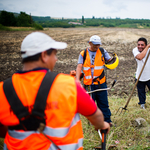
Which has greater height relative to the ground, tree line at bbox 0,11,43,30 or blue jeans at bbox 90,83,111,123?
tree line at bbox 0,11,43,30

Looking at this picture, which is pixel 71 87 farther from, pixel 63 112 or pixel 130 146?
pixel 130 146

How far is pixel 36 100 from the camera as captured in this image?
0.99 meters

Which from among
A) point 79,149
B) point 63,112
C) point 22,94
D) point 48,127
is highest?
point 22,94

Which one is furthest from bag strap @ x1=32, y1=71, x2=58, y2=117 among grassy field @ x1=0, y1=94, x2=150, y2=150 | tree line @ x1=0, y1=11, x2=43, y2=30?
tree line @ x1=0, y1=11, x2=43, y2=30

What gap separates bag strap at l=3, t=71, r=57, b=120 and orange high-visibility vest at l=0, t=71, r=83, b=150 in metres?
0.03

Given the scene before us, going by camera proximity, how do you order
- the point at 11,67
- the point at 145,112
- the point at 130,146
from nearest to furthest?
the point at 130,146 < the point at 145,112 < the point at 11,67

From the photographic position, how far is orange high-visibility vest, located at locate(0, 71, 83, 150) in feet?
3.30

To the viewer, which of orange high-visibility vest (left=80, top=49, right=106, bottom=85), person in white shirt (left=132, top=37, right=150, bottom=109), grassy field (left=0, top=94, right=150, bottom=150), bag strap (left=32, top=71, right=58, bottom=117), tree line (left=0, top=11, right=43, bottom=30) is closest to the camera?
bag strap (left=32, top=71, right=58, bottom=117)

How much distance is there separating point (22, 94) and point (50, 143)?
0.45m

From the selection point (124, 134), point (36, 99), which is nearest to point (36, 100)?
point (36, 99)

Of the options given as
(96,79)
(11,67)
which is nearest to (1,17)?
(11,67)

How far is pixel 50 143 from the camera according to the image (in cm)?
111

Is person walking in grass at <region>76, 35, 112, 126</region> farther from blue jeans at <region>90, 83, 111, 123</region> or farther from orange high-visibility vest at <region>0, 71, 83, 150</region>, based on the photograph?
orange high-visibility vest at <region>0, 71, 83, 150</region>

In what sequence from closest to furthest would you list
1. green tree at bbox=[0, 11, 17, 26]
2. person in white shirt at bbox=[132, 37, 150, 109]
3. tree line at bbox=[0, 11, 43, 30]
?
person in white shirt at bbox=[132, 37, 150, 109] < green tree at bbox=[0, 11, 17, 26] < tree line at bbox=[0, 11, 43, 30]
